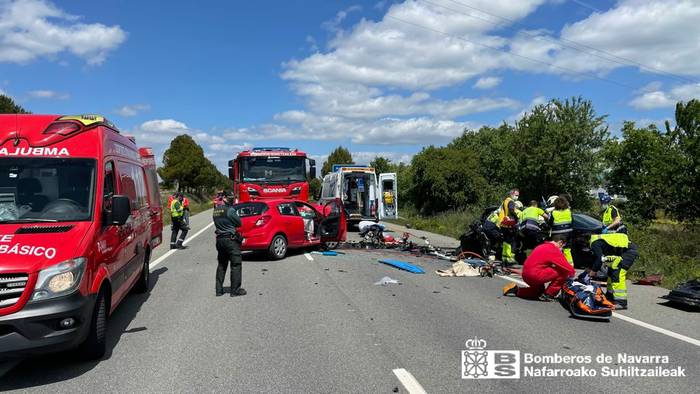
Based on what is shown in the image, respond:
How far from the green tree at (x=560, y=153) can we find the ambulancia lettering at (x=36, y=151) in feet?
98.2

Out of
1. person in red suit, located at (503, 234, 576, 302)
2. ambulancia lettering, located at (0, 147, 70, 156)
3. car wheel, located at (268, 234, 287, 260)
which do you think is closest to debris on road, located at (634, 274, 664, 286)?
person in red suit, located at (503, 234, 576, 302)

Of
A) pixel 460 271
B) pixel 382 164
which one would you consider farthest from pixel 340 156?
pixel 460 271

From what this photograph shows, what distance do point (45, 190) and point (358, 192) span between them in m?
19.9

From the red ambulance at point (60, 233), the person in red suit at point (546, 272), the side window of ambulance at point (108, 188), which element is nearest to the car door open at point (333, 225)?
the person in red suit at point (546, 272)

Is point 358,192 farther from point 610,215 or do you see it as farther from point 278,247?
point 610,215

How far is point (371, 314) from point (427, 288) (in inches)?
92.4

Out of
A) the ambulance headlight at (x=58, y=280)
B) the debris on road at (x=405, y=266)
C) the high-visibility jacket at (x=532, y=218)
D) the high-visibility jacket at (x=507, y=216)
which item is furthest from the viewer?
the high-visibility jacket at (x=507, y=216)

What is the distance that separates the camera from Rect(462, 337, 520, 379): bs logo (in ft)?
15.9

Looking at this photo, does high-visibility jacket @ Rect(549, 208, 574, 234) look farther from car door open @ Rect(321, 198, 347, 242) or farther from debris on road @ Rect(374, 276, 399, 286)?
car door open @ Rect(321, 198, 347, 242)

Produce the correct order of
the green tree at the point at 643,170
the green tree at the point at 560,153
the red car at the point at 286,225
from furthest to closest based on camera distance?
the green tree at the point at 560,153
the green tree at the point at 643,170
the red car at the point at 286,225

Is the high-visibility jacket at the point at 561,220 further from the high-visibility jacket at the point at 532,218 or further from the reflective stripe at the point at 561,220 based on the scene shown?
the high-visibility jacket at the point at 532,218

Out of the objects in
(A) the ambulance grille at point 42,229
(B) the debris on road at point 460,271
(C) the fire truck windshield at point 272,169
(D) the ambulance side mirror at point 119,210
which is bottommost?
(B) the debris on road at point 460,271

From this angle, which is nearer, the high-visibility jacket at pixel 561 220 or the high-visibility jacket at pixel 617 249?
the high-visibility jacket at pixel 617 249

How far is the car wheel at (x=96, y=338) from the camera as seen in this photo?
5125 millimetres
